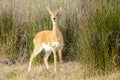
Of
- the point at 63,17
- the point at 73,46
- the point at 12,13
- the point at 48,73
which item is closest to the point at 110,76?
the point at 48,73

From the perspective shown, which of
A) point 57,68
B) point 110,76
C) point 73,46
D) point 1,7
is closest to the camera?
point 110,76

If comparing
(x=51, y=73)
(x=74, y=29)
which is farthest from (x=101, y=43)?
(x=74, y=29)

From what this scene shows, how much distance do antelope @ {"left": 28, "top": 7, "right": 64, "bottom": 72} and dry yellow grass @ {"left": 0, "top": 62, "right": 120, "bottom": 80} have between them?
8.2 inches

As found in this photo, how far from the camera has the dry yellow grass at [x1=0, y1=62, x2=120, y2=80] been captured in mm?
7867

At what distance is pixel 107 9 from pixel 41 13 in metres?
2.14

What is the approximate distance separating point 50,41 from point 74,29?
1.07 metres

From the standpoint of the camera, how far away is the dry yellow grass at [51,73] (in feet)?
25.8

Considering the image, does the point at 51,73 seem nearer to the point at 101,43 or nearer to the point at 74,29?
the point at 101,43

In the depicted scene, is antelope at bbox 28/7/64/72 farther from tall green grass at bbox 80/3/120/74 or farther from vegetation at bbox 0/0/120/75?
tall green grass at bbox 80/3/120/74

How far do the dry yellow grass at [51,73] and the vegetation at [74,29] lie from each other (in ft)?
0.60

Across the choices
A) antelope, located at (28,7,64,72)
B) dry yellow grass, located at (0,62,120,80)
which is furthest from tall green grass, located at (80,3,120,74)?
antelope, located at (28,7,64,72)

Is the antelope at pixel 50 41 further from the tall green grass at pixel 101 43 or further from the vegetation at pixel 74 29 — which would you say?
the tall green grass at pixel 101 43

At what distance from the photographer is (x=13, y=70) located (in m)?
8.63

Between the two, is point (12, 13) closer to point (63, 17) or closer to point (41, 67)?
point (63, 17)
